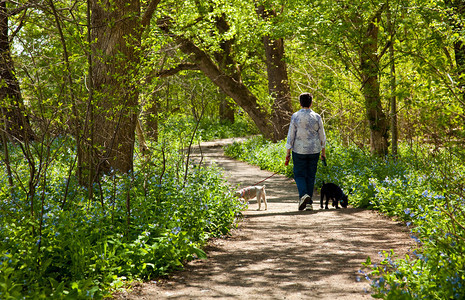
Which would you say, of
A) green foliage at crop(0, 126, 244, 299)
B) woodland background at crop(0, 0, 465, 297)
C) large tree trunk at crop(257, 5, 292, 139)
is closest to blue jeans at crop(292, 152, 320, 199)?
woodland background at crop(0, 0, 465, 297)

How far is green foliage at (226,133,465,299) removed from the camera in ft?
11.5

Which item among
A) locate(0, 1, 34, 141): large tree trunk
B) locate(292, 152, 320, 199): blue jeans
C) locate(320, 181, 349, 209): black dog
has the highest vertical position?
locate(0, 1, 34, 141): large tree trunk

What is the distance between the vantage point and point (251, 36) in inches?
741

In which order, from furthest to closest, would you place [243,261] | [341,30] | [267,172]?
[267,172] → [341,30] → [243,261]

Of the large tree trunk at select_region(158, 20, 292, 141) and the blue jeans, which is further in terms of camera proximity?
the large tree trunk at select_region(158, 20, 292, 141)

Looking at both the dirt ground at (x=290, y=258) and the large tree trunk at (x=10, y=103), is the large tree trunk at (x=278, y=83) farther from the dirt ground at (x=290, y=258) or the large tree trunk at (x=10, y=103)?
the large tree trunk at (x=10, y=103)

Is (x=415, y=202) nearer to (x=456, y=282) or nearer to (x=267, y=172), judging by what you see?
(x=456, y=282)

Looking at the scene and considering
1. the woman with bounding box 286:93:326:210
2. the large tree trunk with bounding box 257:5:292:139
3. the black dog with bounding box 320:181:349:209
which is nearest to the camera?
the woman with bounding box 286:93:326:210

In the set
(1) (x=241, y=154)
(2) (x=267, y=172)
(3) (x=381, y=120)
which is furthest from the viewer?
(1) (x=241, y=154)

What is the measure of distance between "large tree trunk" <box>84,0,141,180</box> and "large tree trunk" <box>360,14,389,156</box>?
5.52 meters

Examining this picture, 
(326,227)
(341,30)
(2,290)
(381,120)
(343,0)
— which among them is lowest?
(326,227)

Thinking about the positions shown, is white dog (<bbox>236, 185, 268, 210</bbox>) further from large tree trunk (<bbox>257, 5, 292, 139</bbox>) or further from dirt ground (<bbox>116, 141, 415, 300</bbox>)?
large tree trunk (<bbox>257, 5, 292, 139</bbox>)

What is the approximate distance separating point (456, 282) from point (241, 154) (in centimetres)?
1868

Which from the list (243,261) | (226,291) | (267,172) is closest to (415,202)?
(243,261)
